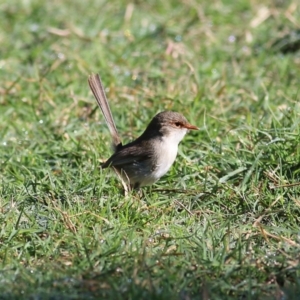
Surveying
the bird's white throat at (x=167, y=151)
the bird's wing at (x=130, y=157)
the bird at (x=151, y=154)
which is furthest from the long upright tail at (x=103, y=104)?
the bird's white throat at (x=167, y=151)

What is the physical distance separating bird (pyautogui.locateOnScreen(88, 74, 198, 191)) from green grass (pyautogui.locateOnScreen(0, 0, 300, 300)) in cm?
14

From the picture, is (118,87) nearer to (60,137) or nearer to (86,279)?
(60,137)

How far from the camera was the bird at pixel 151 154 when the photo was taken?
18.0 feet

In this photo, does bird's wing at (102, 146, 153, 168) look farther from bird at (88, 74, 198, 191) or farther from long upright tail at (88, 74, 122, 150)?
long upright tail at (88, 74, 122, 150)

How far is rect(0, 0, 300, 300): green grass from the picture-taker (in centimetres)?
420

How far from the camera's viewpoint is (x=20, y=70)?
26.3ft

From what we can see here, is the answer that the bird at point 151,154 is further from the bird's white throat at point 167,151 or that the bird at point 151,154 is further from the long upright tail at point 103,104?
the long upright tail at point 103,104

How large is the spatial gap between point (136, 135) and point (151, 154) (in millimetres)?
1021

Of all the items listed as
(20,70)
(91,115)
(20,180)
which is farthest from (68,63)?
(20,180)

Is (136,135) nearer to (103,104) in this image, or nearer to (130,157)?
(103,104)

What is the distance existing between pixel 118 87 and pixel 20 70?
1.17m

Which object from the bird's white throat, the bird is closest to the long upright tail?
the bird

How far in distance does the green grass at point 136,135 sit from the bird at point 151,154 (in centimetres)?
14

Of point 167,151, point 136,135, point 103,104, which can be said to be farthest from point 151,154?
point 136,135
